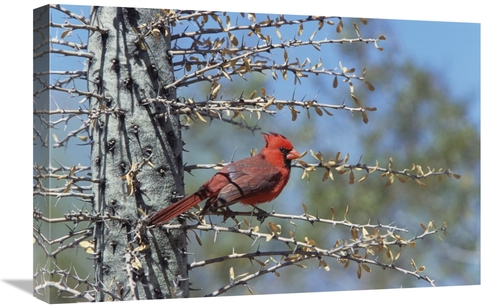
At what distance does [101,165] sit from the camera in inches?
199

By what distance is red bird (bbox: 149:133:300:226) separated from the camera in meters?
5.38

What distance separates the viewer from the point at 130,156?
505 centimetres

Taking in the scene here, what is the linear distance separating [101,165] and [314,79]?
1.87m

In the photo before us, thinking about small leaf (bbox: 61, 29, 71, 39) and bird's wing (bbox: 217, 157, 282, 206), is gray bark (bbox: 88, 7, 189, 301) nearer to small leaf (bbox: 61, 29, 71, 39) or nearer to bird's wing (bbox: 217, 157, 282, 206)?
small leaf (bbox: 61, 29, 71, 39)

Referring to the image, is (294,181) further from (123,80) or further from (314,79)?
(123,80)

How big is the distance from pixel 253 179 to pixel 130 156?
0.89 meters

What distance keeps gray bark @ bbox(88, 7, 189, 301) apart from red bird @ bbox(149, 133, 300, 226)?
275mm

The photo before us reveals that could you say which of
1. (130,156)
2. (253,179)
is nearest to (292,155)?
(253,179)

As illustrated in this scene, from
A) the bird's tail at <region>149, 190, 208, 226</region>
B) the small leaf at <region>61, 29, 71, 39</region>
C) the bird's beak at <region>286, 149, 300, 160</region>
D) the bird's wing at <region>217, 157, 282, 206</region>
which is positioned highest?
the small leaf at <region>61, 29, 71, 39</region>

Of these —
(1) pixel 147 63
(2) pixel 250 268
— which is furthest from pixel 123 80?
(2) pixel 250 268

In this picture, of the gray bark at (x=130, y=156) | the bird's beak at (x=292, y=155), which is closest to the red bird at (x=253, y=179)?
the bird's beak at (x=292, y=155)

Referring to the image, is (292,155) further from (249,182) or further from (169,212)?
(169,212)

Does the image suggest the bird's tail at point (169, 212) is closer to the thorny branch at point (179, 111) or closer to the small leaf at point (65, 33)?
the thorny branch at point (179, 111)

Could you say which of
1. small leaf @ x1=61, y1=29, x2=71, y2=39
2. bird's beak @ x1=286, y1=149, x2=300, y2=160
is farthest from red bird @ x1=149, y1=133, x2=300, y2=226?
small leaf @ x1=61, y1=29, x2=71, y2=39
